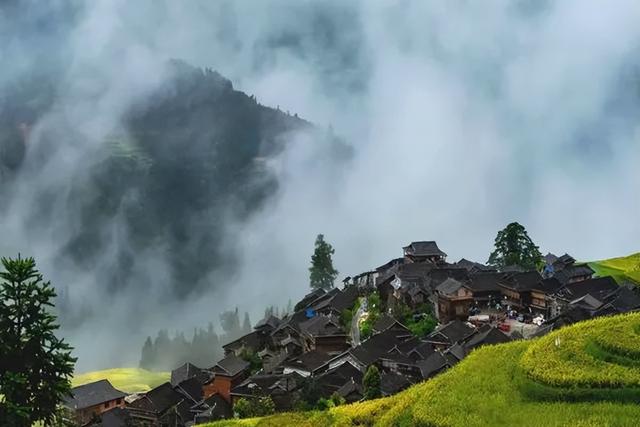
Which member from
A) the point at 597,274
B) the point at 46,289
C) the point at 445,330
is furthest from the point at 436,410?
the point at 597,274

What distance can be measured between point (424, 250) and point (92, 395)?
45739 millimetres

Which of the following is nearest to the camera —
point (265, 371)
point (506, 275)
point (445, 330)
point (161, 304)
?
point (445, 330)

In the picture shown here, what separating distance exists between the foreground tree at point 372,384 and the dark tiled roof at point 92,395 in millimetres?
32433

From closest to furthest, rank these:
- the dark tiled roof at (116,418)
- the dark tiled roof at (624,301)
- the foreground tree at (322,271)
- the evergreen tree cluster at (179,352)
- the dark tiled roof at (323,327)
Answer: the dark tiled roof at (624,301) → the dark tiled roof at (116,418) → the dark tiled roof at (323,327) → the foreground tree at (322,271) → the evergreen tree cluster at (179,352)

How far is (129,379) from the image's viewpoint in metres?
107

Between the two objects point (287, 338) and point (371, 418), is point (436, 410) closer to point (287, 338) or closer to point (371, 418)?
Answer: point (371, 418)

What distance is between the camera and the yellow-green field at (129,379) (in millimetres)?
98706

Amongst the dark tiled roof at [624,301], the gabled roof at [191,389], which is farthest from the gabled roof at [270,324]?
the dark tiled roof at [624,301]

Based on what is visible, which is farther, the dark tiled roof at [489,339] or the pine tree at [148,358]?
the pine tree at [148,358]

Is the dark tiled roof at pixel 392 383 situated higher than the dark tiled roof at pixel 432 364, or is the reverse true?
the dark tiled roof at pixel 432 364

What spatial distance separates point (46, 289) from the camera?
80.7 ft

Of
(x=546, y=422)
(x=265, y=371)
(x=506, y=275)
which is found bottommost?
(x=546, y=422)

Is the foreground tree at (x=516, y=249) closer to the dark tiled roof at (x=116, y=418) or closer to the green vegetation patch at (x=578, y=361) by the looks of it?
the dark tiled roof at (x=116, y=418)

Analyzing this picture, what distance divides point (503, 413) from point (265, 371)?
44525mm
